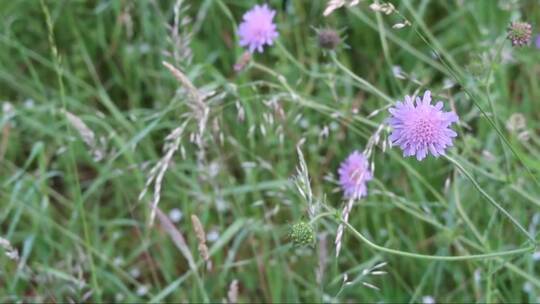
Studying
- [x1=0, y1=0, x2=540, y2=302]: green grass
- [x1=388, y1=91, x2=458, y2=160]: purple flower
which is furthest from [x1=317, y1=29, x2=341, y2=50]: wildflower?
[x1=388, y1=91, x2=458, y2=160]: purple flower

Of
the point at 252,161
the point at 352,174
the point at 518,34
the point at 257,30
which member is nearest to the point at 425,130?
the point at 518,34

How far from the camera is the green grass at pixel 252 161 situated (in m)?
1.90

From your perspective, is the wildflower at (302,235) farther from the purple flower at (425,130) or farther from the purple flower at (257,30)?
the purple flower at (257,30)

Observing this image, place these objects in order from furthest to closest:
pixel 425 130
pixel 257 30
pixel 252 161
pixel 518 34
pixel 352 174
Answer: pixel 252 161 < pixel 257 30 < pixel 352 174 < pixel 518 34 < pixel 425 130

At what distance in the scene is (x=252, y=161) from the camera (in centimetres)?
229

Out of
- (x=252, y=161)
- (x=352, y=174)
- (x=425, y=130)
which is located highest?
(x=425, y=130)

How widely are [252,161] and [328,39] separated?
59 cm

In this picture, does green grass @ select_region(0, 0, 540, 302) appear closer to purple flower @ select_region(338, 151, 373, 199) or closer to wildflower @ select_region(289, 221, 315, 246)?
purple flower @ select_region(338, 151, 373, 199)

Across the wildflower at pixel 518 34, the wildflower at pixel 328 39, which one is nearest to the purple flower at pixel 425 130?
the wildflower at pixel 518 34

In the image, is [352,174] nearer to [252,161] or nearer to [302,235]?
[302,235]

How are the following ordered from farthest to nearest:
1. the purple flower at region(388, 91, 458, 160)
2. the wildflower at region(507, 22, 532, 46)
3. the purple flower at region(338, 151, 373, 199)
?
the purple flower at region(338, 151, 373, 199)
the wildflower at region(507, 22, 532, 46)
the purple flower at region(388, 91, 458, 160)

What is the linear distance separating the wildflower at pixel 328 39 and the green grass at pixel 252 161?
31 mm

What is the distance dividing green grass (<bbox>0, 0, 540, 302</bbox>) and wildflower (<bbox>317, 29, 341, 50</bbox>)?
3 cm

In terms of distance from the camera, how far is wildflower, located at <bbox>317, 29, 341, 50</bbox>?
179 cm
